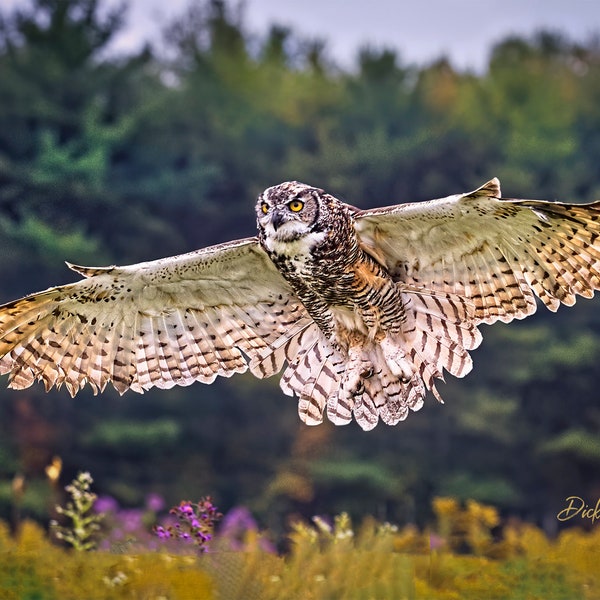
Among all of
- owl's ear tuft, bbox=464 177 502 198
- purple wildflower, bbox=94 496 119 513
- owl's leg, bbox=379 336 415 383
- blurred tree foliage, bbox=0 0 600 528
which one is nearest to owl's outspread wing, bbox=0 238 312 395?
owl's leg, bbox=379 336 415 383

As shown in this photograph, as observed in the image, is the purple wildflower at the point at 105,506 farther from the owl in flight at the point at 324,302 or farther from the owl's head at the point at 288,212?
the owl's head at the point at 288,212

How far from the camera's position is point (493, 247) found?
6770 mm

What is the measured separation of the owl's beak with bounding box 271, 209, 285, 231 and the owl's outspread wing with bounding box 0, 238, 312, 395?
492 mm

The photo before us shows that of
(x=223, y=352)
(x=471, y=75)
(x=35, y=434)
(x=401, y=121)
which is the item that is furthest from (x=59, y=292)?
(x=471, y=75)

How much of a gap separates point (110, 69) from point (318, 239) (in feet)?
59.6

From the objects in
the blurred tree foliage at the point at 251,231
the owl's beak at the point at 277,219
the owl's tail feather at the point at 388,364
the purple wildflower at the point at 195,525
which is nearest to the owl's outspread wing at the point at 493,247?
the owl's tail feather at the point at 388,364

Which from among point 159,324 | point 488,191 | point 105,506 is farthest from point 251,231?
point 488,191

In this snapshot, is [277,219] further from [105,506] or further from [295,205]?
[105,506]

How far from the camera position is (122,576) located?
6.32 metres

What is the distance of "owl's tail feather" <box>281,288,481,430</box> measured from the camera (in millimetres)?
7133

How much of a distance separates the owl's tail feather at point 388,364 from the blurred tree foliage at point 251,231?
1311cm

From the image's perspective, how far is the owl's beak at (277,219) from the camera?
6375 mm

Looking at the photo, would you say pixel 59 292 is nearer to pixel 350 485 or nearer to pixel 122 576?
pixel 122 576

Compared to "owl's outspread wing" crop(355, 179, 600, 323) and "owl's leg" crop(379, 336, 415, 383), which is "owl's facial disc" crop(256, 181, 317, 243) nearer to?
"owl's outspread wing" crop(355, 179, 600, 323)
